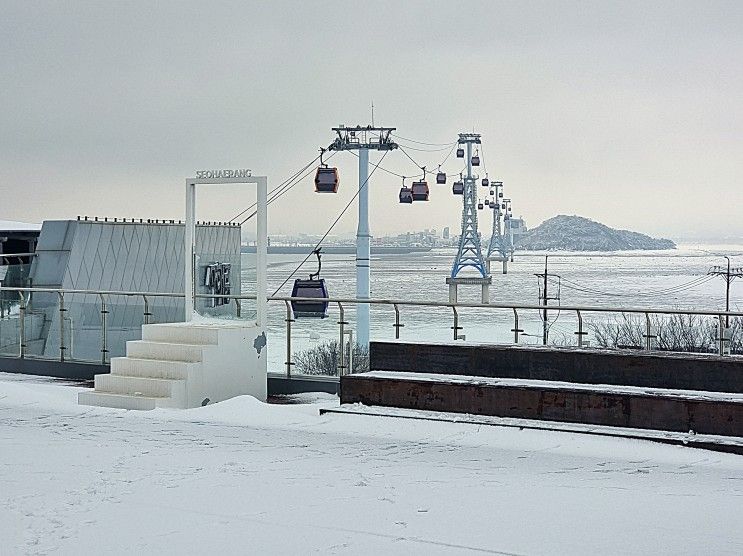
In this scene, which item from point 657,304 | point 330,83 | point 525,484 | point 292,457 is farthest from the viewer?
point 657,304

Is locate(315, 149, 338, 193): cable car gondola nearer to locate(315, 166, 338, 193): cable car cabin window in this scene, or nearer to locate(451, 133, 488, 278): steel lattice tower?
locate(315, 166, 338, 193): cable car cabin window

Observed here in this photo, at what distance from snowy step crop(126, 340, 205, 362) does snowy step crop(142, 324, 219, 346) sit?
0.10 metres

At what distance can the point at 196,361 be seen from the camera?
9508mm

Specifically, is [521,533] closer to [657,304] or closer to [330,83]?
[330,83]

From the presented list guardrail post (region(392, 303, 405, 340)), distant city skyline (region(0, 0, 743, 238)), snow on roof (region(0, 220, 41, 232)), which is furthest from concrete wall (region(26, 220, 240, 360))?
snow on roof (region(0, 220, 41, 232))

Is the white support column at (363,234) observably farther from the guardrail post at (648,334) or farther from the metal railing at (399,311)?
the guardrail post at (648,334)

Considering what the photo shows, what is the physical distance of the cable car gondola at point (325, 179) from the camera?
2016cm

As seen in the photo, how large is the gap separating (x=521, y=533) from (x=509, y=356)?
3.51m

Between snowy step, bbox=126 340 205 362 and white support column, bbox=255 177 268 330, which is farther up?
white support column, bbox=255 177 268 330

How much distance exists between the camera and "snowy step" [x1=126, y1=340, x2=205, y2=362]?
9523 mm

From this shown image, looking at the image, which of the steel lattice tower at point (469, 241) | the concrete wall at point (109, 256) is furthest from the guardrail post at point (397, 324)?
the steel lattice tower at point (469, 241)

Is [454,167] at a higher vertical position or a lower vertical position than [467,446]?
higher

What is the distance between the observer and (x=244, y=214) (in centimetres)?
1182

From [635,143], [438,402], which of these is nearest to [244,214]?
[438,402]
